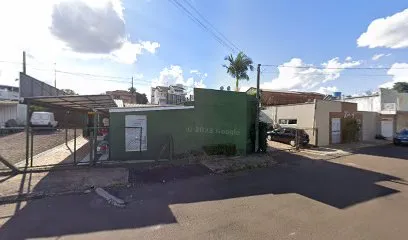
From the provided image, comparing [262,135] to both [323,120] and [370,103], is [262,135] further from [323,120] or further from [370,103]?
[370,103]

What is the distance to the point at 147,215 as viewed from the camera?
6207 millimetres

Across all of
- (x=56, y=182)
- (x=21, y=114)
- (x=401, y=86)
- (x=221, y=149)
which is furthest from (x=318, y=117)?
(x=401, y=86)

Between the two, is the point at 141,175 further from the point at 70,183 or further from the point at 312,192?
the point at 312,192

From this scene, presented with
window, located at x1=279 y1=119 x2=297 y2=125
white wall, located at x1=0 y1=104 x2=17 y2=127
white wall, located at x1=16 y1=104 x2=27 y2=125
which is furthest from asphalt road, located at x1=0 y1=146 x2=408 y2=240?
white wall, located at x1=0 y1=104 x2=17 y2=127

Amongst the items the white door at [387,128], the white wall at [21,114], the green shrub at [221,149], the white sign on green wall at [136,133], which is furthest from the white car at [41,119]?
the white door at [387,128]

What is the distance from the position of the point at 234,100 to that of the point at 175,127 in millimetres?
3548

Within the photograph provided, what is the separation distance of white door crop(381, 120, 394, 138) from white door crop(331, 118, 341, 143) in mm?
10673

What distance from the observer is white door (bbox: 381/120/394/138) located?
3155cm

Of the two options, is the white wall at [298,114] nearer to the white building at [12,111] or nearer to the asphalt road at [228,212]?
the asphalt road at [228,212]

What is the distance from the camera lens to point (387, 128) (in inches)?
1253

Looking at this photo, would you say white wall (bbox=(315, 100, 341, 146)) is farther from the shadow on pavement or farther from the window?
the shadow on pavement

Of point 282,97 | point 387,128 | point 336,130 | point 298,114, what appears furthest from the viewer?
point 282,97

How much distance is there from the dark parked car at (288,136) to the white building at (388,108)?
51.9 feet

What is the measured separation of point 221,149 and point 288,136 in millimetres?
9336
